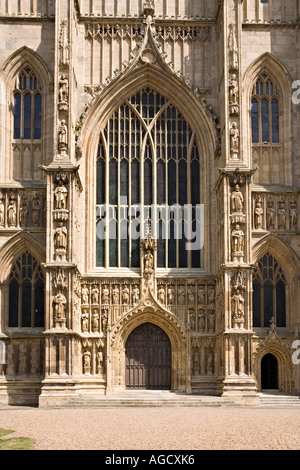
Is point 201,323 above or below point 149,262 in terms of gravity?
below

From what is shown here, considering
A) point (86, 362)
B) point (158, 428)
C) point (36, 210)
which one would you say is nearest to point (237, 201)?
point (36, 210)

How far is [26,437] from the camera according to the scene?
62.2 feet

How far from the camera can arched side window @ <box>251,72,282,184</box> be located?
116 feet

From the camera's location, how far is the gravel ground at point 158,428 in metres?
17.8

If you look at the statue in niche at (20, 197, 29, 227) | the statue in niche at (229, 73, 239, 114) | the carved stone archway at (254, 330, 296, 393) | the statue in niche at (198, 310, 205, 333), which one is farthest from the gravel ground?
the statue in niche at (229, 73, 239, 114)

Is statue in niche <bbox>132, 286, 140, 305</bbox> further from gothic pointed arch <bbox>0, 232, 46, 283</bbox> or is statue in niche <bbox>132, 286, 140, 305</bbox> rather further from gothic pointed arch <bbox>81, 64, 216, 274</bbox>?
gothic pointed arch <bbox>0, 232, 46, 283</bbox>

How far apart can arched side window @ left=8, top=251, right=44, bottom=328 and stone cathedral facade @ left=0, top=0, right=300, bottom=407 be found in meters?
0.06

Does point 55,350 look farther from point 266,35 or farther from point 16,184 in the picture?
point 266,35

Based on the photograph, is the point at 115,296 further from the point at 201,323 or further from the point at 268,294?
Answer: the point at 268,294

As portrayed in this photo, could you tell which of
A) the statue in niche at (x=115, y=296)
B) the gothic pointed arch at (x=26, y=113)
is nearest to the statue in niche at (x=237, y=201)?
the statue in niche at (x=115, y=296)

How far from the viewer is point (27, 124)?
116 ft

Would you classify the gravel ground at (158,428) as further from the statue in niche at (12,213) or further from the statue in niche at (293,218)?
the statue in niche at (293,218)

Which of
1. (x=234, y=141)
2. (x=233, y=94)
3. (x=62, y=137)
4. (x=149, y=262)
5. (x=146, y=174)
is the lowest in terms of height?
(x=149, y=262)

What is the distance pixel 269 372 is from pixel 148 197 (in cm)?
939
